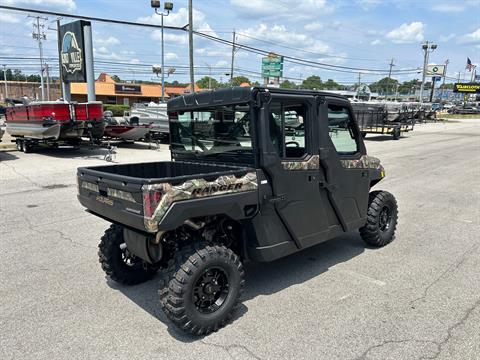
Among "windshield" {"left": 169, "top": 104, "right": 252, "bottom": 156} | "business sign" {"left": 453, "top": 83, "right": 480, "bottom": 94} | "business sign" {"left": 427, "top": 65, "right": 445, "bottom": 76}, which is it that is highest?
"business sign" {"left": 427, "top": 65, "right": 445, "bottom": 76}

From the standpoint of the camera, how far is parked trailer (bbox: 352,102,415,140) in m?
24.0

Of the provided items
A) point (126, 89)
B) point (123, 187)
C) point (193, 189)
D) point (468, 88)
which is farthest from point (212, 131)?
point (468, 88)

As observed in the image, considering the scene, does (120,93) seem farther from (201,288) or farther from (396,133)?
(201,288)

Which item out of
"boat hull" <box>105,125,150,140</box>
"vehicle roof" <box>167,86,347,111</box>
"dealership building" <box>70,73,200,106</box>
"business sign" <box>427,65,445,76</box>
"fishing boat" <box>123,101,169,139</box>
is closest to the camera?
"vehicle roof" <box>167,86,347,111</box>

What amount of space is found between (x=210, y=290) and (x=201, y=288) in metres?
0.09

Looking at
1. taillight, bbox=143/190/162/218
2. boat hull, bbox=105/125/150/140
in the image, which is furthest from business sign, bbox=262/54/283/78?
taillight, bbox=143/190/162/218

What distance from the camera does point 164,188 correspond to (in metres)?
3.06

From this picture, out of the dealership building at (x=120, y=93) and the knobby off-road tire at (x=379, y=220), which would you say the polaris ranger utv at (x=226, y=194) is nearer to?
the knobby off-road tire at (x=379, y=220)

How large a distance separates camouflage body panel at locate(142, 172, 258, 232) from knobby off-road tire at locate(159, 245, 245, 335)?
466 millimetres

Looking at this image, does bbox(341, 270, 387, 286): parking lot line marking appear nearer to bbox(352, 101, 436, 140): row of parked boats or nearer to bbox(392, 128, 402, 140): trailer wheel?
bbox(352, 101, 436, 140): row of parked boats

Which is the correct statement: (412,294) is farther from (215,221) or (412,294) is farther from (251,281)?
(215,221)

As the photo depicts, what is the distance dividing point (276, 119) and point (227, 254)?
133cm

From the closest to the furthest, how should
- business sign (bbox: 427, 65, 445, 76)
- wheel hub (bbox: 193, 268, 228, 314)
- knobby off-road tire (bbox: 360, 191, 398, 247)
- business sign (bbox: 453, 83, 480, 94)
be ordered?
wheel hub (bbox: 193, 268, 228, 314) < knobby off-road tire (bbox: 360, 191, 398, 247) < business sign (bbox: 427, 65, 445, 76) < business sign (bbox: 453, 83, 480, 94)

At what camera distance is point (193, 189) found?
3.22m
